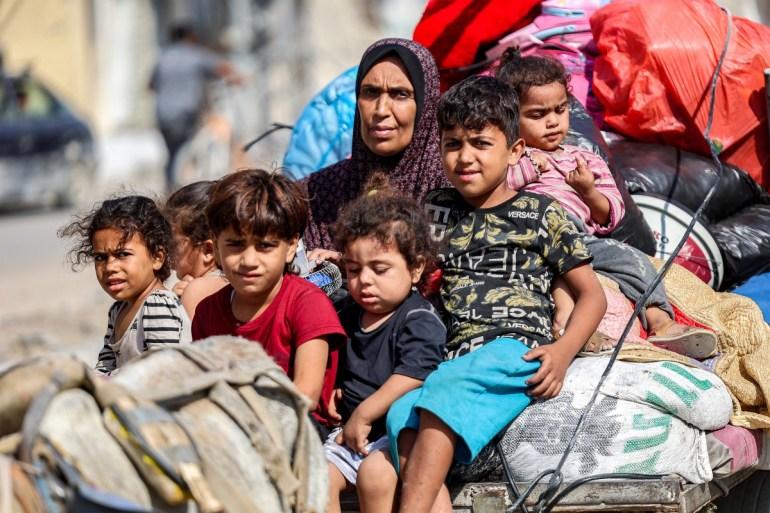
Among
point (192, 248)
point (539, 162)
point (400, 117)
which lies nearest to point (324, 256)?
point (192, 248)

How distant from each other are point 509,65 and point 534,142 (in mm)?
306

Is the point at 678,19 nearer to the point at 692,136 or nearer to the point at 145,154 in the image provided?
the point at 692,136

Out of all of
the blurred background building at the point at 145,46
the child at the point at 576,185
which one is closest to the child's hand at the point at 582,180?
the child at the point at 576,185

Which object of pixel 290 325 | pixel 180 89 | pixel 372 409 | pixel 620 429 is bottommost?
pixel 180 89

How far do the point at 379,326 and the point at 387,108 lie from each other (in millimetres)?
1062

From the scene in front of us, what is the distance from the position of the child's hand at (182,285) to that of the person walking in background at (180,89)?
34.0 ft

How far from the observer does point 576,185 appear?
165 inches

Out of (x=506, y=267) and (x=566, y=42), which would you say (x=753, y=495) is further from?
(x=566, y=42)

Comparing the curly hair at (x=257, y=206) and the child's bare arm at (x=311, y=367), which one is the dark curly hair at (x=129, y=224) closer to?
the curly hair at (x=257, y=206)

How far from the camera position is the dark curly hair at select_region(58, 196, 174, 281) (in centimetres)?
392

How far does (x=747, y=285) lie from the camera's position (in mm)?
4828

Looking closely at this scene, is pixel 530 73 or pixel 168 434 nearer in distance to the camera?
pixel 168 434

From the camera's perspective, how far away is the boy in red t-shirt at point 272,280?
3486 millimetres

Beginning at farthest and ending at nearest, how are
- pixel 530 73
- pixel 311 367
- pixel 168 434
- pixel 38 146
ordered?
pixel 38 146, pixel 530 73, pixel 311 367, pixel 168 434
